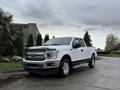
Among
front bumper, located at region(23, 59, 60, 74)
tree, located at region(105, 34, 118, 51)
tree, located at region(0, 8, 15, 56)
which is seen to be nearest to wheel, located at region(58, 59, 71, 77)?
front bumper, located at region(23, 59, 60, 74)

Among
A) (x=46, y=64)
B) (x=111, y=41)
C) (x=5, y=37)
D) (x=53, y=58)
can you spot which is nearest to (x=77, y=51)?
(x=53, y=58)

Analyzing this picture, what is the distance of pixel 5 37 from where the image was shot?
20.7 meters

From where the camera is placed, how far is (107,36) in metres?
74.9

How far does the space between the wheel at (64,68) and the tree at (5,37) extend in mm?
12323

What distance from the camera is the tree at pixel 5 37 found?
20.7 metres

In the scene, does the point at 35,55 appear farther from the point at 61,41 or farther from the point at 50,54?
the point at 61,41

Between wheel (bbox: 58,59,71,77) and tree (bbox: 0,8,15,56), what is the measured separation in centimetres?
1232

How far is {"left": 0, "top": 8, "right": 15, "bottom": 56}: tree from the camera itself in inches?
816

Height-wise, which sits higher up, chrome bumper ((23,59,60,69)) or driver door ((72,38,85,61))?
driver door ((72,38,85,61))

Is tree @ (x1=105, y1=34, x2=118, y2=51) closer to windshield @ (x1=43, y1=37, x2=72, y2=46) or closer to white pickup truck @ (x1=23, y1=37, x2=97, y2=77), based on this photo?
windshield @ (x1=43, y1=37, x2=72, y2=46)

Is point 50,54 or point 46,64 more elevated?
point 50,54

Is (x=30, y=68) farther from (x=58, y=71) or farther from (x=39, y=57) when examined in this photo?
(x=58, y=71)

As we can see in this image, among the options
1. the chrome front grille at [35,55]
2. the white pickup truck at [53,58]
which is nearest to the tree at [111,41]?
the white pickup truck at [53,58]

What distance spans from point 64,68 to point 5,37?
41.3 ft
